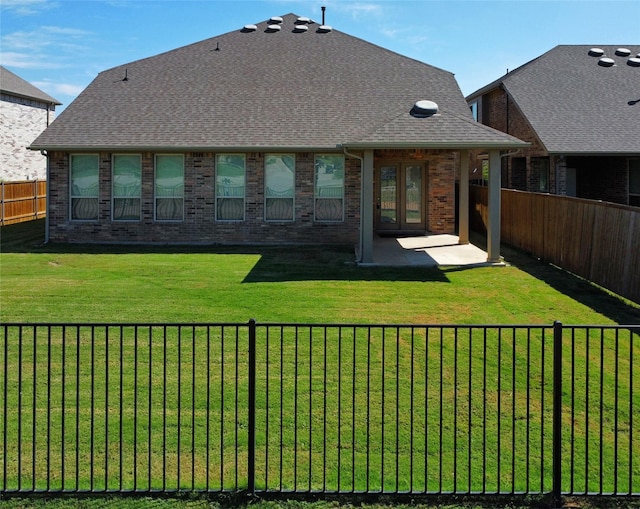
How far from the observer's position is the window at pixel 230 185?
20.9m

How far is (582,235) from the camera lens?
47.7 ft

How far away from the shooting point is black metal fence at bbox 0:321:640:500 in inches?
208

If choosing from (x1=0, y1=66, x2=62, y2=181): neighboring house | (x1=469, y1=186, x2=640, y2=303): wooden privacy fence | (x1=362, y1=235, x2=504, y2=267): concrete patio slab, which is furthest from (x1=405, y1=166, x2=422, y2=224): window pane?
(x1=0, y1=66, x2=62, y2=181): neighboring house

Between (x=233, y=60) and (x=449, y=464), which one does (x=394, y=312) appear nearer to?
(x=449, y=464)

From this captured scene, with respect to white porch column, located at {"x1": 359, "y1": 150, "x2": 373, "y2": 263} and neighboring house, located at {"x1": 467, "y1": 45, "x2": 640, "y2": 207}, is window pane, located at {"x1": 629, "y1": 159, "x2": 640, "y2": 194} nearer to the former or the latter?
neighboring house, located at {"x1": 467, "y1": 45, "x2": 640, "y2": 207}

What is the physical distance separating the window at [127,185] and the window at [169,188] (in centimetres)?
57

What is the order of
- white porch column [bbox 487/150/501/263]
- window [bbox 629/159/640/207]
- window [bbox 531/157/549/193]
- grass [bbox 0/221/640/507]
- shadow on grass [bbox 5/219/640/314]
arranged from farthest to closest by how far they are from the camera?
window [bbox 531/157/549/193] < window [bbox 629/159/640/207] < white porch column [bbox 487/150/501/263] < shadow on grass [bbox 5/219/640/314] < grass [bbox 0/221/640/507]

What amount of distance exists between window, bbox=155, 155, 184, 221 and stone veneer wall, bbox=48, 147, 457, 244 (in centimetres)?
18

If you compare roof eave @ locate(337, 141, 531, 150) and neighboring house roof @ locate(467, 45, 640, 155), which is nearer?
roof eave @ locate(337, 141, 531, 150)

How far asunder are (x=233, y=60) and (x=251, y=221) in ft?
25.6

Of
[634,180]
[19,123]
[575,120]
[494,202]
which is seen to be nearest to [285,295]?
[494,202]

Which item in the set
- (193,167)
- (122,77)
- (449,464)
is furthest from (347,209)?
(449,464)

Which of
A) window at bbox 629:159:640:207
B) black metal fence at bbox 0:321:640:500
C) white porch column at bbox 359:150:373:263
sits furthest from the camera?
window at bbox 629:159:640:207

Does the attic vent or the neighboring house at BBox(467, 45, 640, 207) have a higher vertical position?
the attic vent
